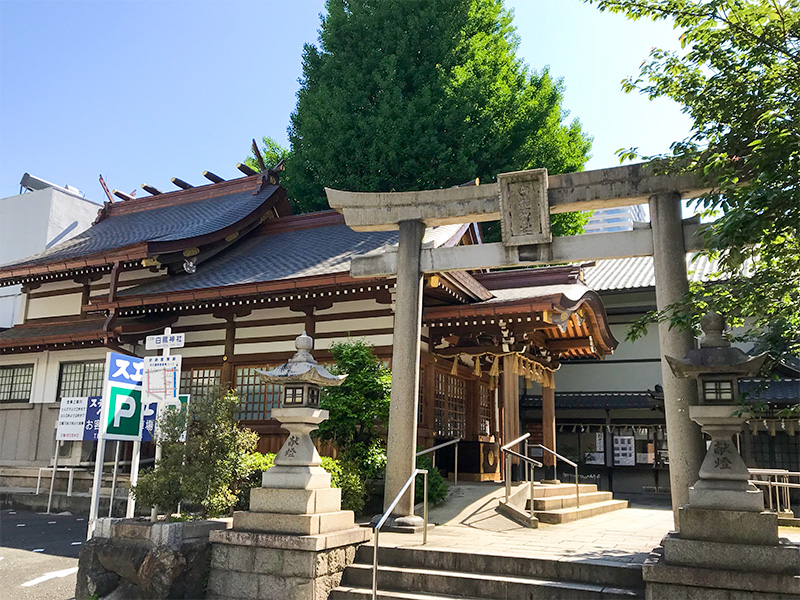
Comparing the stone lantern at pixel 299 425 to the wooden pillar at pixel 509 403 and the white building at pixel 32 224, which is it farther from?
the white building at pixel 32 224

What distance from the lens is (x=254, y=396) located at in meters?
13.6

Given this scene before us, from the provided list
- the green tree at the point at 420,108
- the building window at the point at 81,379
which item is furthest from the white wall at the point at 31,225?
the building window at the point at 81,379

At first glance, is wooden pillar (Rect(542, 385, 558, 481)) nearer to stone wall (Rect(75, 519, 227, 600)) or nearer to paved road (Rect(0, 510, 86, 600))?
stone wall (Rect(75, 519, 227, 600))

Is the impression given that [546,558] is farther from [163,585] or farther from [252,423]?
[252,423]

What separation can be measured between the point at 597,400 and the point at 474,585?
595 inches

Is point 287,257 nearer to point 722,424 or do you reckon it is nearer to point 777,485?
point 722,424

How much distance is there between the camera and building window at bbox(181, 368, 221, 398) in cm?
1420

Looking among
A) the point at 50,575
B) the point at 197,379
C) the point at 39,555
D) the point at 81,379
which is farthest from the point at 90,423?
the point at 81,379

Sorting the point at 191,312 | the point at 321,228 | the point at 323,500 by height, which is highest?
the point at 321,228

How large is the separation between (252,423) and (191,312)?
302 cm

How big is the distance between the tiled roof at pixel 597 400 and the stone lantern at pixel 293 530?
556 inches

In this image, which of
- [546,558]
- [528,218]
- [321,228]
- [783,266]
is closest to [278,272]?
[321,228]

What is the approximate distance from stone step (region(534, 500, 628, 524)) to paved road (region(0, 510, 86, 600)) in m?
6.48

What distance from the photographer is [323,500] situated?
23.6ft
